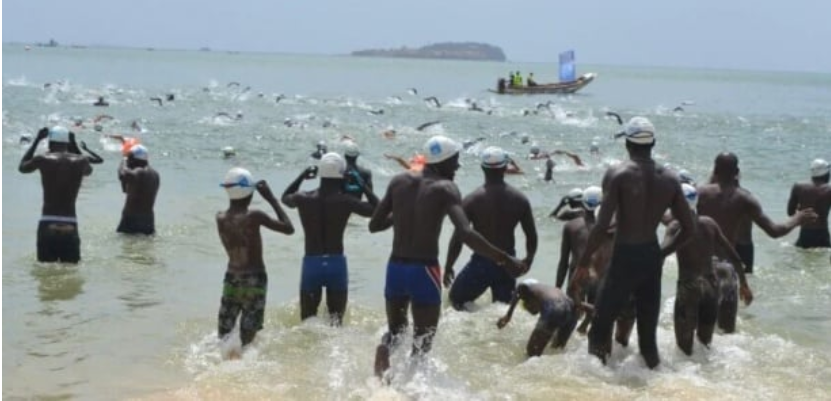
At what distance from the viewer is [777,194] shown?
24.0 meters

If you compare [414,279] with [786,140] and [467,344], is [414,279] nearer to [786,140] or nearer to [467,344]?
[467,344]

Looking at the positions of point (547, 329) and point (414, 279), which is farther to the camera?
point (547, 329)

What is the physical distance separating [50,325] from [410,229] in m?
3.86

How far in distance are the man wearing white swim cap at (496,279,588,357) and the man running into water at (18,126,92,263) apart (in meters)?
4.76

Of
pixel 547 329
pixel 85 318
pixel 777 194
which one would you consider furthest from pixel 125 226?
pixel 777 194

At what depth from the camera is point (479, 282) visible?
8750 mm

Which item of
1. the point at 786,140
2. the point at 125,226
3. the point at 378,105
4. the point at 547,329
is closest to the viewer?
the point at 547,329

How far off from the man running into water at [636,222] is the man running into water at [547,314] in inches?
22.4

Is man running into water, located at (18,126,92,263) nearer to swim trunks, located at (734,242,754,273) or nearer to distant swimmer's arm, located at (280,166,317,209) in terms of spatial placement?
distant swimmer's arm, located at (280,166,317,209)

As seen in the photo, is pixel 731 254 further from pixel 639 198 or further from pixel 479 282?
pixel 479 282

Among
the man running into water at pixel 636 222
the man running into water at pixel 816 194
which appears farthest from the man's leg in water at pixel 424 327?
the man running into water at pixel 816 194

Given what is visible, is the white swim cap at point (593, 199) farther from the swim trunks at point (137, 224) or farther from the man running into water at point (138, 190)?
the swim trunks at point (137, 224)

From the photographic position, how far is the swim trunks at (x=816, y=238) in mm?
13983

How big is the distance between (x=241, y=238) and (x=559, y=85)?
62.0 m
